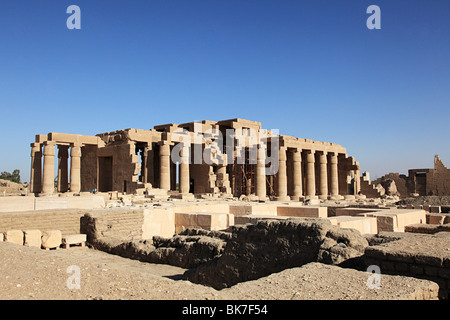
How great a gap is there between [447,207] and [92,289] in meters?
13.3

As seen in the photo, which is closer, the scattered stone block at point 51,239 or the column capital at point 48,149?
the scattered stone block at point 51,239

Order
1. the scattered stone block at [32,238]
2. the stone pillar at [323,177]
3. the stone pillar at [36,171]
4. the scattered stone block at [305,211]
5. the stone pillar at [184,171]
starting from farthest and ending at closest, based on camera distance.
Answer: the stone pillar at [323,177]
the stone pillar at [36,171]
the stone pillar at [184,171]
the scattered stone block at [305,211]
the scattered stone block at [32,238]

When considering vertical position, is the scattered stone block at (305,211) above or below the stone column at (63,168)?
below

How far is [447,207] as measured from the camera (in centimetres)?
1370

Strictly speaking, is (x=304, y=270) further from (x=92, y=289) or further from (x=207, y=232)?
(x=207, y=232)

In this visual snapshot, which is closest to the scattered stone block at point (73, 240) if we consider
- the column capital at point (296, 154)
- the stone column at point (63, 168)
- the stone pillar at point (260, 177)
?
the stone pillar at point (260, 177)

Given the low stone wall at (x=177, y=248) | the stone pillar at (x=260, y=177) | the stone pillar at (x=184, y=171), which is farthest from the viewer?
the stone pillar at (x=260, y=177)

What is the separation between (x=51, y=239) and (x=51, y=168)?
15416mm

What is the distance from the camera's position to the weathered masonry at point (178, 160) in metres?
25.3

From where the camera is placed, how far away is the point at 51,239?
1091 cm

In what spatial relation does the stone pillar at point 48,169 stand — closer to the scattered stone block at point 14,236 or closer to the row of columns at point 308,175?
the row of columns at point 308,175

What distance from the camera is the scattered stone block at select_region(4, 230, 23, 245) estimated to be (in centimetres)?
1003

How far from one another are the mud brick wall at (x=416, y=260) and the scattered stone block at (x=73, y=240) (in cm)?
926
